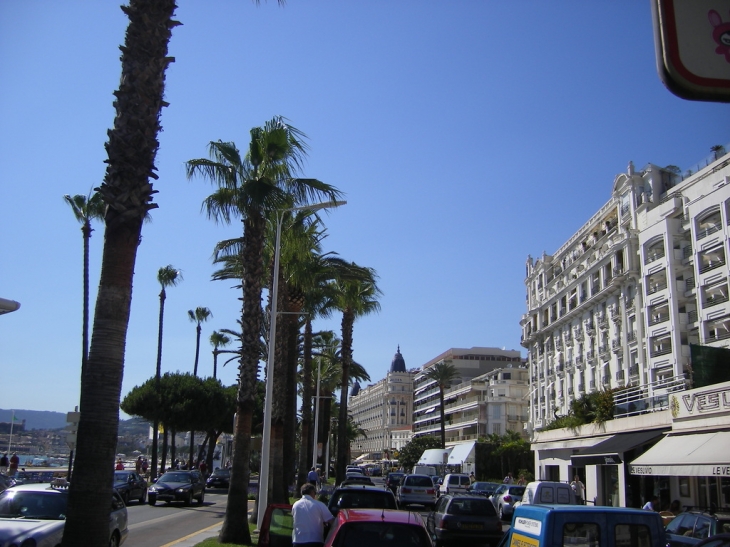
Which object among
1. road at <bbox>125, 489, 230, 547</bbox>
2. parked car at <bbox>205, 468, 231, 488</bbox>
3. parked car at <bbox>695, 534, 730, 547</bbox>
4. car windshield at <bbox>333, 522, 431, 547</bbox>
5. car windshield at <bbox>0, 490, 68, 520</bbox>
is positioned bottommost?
parked car at <bbox>205, 468, 231, 488</bbox>

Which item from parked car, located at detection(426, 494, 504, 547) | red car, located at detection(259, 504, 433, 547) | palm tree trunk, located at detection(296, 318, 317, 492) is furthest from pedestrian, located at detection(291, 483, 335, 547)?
palm tree trunk, located at detection(296, 318, 317, 492)

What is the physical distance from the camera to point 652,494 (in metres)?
31.5

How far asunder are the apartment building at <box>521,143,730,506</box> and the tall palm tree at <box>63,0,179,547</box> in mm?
21282

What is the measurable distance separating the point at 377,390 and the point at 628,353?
437ft

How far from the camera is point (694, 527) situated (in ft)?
45.0

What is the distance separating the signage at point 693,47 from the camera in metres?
2.70

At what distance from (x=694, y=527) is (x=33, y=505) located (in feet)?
41.5

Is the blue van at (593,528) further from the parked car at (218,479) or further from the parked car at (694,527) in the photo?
the parked car at (218,479)

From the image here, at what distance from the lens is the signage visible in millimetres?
2703

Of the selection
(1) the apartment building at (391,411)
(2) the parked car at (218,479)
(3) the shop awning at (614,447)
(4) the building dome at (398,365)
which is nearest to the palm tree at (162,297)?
(2) the parked car at (218,479)

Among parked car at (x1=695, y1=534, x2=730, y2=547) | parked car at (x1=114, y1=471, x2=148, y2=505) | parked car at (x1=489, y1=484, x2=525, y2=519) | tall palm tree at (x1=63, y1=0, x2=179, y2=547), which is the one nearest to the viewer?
parked car at (x1=695, y1=534, x2=730, y2=547)

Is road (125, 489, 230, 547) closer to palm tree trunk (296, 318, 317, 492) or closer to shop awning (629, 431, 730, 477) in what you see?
palm tree trunk (296, 318, 317, 492)

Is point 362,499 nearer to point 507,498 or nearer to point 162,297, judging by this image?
point 507,498

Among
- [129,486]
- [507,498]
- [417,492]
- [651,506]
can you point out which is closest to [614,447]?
[507,498]
